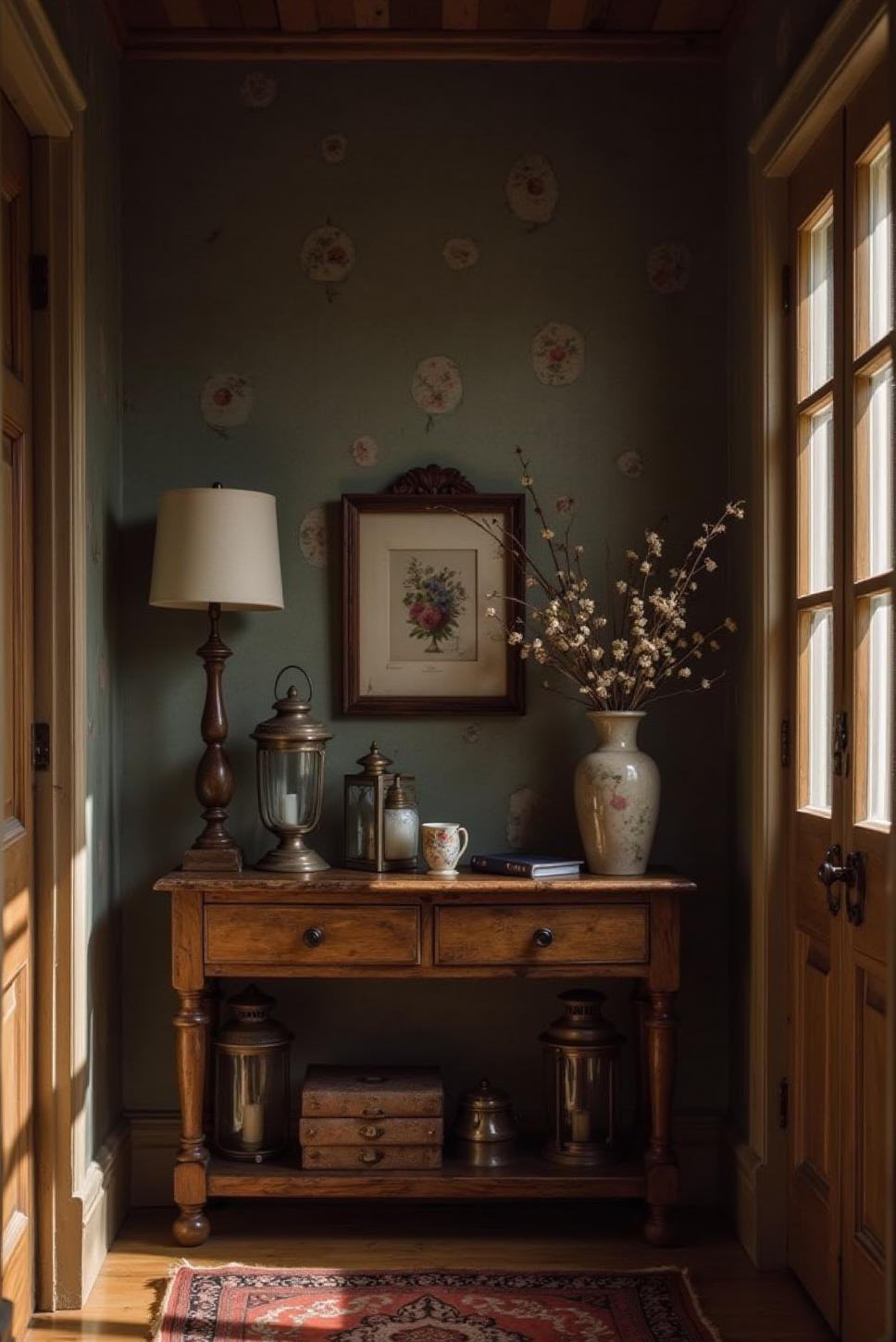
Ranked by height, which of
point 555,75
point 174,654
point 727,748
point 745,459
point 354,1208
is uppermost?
point 555,75

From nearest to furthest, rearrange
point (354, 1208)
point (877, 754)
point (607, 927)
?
point (877, 754), point (607, 927), point (354, 1208)

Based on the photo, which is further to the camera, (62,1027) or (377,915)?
(377,915)

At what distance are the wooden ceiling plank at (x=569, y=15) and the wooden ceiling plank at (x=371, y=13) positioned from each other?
0.38 meters

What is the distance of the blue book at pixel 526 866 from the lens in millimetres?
3158

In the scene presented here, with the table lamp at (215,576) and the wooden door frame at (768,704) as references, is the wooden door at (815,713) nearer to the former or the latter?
the wooden door frame at (768,704)

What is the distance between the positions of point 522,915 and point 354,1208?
864 millimetres

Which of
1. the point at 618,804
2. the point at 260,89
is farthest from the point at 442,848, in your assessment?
the point at 260,89

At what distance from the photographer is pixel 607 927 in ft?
10.3

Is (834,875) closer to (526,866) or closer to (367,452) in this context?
(526,866)

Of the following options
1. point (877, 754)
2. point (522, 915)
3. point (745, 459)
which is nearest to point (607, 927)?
point (522, 915)

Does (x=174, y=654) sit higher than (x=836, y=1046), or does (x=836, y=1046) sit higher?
(x=174, y=654)

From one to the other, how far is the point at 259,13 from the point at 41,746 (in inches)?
70.0

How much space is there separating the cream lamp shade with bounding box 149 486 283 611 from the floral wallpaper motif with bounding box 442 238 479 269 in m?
0.78

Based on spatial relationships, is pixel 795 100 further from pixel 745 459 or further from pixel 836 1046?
pixel 836 1046
